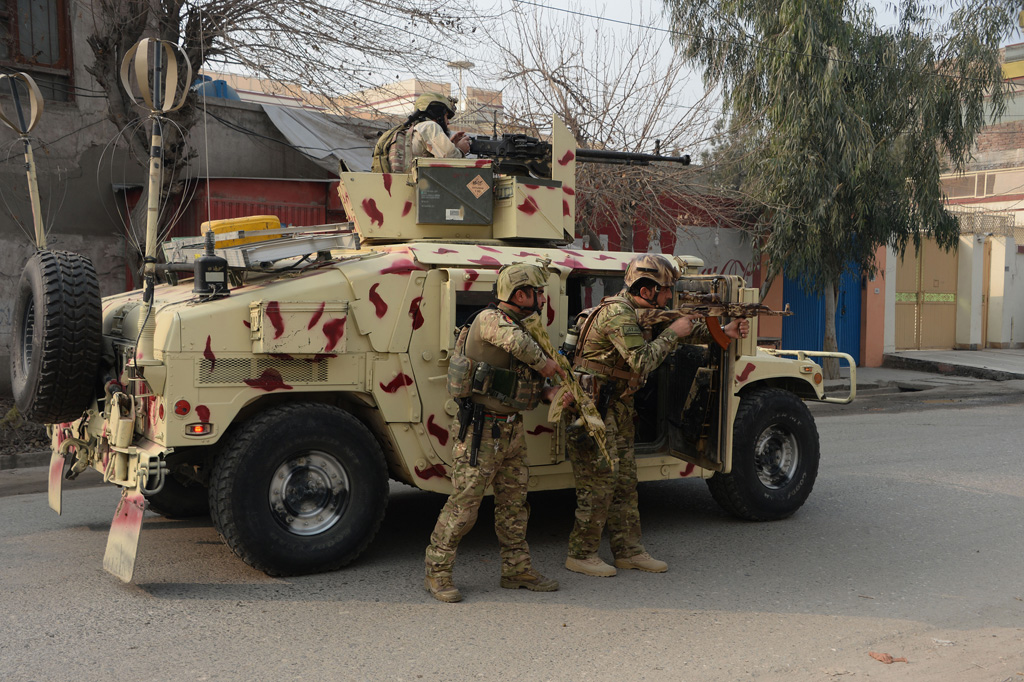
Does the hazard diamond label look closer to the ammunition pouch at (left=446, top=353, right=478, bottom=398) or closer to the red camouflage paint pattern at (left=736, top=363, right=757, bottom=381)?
the ammunition pouch at (left=446, top=353, right=478, bottom=398)

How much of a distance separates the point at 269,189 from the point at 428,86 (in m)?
2.64

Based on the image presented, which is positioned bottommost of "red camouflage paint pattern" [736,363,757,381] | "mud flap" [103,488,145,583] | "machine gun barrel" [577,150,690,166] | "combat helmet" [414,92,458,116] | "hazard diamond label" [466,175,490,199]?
"mud flap" [103,488,145,583]

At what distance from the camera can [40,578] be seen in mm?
5434

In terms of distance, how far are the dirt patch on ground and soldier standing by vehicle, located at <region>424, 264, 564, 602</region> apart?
6290 millimetres

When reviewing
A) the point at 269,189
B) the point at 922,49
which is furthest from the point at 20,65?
the point at 922,49

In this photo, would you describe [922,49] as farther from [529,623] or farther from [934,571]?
[529,623]

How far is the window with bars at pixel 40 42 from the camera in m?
12.6

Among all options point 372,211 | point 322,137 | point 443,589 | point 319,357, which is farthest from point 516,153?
point 322,137

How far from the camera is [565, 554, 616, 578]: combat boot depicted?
18.5 feet

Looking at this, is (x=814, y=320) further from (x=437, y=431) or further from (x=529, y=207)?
(x=437, y=431)

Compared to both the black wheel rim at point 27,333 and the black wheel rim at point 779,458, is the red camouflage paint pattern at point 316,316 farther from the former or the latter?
the black wheel rim at point 779,458

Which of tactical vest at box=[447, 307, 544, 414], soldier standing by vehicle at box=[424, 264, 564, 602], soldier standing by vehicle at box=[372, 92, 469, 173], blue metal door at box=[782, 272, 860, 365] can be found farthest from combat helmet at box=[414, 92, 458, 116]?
blue metal door at box=[782, 272, 860, 365]

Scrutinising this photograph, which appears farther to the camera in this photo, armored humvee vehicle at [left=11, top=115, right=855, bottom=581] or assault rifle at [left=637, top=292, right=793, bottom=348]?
assault rifle at [left=637, top=292, right=793, bottom=348]

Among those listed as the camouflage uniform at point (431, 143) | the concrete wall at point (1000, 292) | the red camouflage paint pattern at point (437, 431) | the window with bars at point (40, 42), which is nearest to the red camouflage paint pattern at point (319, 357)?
the red camouflage paint pattern at point (437, 431)
